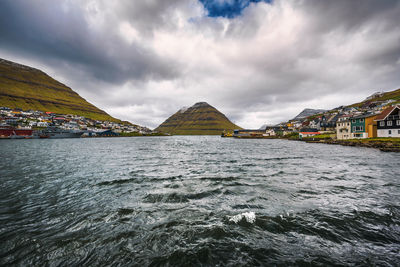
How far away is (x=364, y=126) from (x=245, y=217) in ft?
271

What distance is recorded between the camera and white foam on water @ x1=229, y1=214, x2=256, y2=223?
7.58 m

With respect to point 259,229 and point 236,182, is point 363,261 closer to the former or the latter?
point 259,229

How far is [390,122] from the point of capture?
53750mm

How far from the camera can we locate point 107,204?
9.48m

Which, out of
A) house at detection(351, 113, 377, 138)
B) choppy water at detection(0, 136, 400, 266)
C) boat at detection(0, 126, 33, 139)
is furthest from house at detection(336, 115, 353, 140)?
boat at detection(0, 126, 33, 139)

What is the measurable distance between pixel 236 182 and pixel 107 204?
32.0 ft

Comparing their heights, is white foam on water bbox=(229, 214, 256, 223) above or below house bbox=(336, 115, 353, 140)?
below

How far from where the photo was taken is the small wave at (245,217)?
7590 mm

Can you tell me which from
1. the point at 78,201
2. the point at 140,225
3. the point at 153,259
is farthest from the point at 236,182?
the point at 78,201

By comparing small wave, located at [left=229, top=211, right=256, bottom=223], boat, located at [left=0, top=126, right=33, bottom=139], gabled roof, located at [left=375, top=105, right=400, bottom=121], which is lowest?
small wave, located at [left=229, top=211, right=256, bottom=223]

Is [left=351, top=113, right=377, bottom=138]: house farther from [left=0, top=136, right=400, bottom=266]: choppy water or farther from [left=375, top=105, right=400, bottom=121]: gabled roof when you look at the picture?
[left=0, top=136, right=400, bottom=266]: choppy water

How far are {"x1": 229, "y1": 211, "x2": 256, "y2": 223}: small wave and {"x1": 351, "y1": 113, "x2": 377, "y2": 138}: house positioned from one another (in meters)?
80.4

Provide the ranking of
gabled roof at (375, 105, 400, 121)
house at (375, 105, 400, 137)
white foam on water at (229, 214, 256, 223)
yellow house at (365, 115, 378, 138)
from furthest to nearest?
yellow house at (365, 115, 378, 138) → gabled roof at (375, 105, 400, 121) → house at (375, 105, 400, 137) → white foam on water at (229, 214, 256, 223)

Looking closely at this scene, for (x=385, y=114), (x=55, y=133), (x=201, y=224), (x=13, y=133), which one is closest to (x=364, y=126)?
(x=385, y=114)
